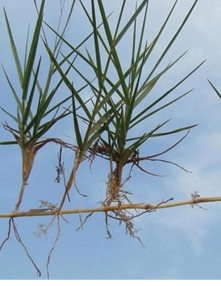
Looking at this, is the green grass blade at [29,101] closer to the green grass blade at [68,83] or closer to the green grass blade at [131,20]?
the green grass blade at [68,83]

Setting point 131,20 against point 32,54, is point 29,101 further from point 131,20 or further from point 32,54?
point 131,20

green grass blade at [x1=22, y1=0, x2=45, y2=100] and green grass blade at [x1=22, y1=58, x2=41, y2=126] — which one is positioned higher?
green grass blade at [x1=22, y1=0, x2=45, y2=100]

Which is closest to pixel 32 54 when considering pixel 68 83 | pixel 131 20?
pixel 68 83

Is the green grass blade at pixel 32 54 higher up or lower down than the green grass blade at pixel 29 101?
higher up

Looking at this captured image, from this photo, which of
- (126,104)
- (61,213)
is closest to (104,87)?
(126,104)

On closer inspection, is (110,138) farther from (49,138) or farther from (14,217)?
(14,217)

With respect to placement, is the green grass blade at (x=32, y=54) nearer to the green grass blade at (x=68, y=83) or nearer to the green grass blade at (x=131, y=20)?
the green grass blade at (x=68, y=83)

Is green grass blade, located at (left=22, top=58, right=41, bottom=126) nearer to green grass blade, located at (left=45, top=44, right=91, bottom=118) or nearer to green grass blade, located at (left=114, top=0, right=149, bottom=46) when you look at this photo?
green grass blade, located at (left=45, top=44, right=91, bottom=118)

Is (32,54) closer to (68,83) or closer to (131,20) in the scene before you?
(68,83)

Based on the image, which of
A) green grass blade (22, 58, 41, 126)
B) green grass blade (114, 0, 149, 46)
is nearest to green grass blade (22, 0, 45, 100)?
green grass blade (22, 58, 41, 126)

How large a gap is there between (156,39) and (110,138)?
0.25 metres

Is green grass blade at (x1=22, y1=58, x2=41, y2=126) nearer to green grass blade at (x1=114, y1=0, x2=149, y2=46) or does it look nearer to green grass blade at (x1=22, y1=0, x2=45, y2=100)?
green grass blade at (x1=22, y1=0, x2=45, y2=100)

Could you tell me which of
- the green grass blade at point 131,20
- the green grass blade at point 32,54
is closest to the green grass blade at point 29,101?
the green grass blade at point 32,54

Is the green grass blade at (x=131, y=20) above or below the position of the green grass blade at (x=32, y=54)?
below
